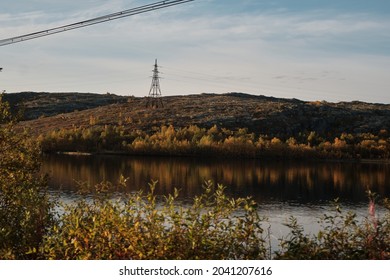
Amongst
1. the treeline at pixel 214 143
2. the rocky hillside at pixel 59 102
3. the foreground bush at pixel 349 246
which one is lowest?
the treeline at pixel 214 143

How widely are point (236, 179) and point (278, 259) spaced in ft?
145

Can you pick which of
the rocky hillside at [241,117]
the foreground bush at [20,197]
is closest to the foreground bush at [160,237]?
the foreground bush at [20,197]

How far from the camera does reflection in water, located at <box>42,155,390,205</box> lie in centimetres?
4622

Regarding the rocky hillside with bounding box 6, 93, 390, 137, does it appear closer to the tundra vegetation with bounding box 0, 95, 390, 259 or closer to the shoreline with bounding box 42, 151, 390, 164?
the shoreline with bounding box 42, 151, 390, 164

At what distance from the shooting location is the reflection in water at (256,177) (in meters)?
46.2

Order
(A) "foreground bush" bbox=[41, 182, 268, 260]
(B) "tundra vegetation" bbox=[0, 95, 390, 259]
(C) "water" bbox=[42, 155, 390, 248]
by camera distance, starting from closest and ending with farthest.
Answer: (A) "foreground bush" bbox=[41, 182, 268, 260]
(B) "tundra vegetation" bbox=[0, 95, 390, 259]
(C) "water" bbox=[42, 155, 390, 248]

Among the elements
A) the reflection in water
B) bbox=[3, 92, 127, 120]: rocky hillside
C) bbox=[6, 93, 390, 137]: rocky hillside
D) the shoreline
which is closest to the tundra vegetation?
the reflection in water

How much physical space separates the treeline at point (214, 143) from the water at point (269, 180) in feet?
21.7

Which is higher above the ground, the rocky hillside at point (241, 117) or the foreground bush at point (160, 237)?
the rocky hillside at point (241, 117)

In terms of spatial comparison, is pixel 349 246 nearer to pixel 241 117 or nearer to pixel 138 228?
pixel 138 228

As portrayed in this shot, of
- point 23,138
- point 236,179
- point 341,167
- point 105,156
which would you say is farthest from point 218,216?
point 105,156

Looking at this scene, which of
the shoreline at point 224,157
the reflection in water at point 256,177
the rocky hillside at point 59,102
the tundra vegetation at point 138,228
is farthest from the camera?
the rocky hillside at point 59,102

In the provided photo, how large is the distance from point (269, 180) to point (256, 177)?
292cm

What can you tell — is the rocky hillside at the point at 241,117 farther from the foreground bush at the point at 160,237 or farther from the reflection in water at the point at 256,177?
the foreground bush at the point at 160,237
